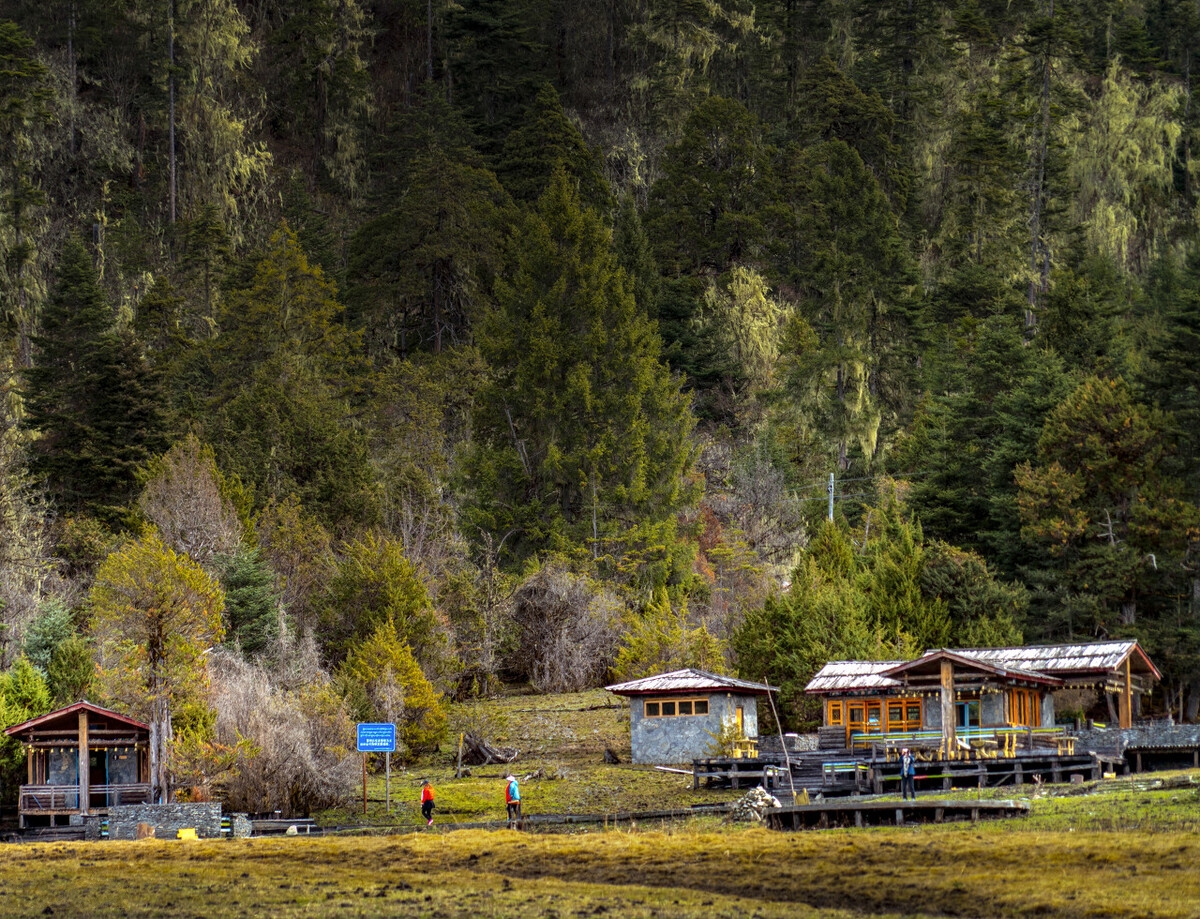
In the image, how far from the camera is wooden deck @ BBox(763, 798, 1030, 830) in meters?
38.3

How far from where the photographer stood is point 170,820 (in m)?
44.2

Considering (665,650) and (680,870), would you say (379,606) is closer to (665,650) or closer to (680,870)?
(665,650)

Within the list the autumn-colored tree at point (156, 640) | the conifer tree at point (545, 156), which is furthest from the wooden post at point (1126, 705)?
the conifer tree at point (545, 156)

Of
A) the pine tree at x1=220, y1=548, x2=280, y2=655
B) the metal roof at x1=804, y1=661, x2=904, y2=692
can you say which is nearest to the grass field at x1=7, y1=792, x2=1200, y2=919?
the metal roof at x1=804, y1=661, x2=904, y2=692

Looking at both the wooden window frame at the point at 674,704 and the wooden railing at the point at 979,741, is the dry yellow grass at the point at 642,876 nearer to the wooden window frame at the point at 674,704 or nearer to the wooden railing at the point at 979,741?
the wooden railing at the point at 979,741

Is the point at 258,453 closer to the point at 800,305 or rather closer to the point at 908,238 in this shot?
the point at 800,305

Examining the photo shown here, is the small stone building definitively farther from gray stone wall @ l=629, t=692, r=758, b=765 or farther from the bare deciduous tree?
the bare deciduous tree

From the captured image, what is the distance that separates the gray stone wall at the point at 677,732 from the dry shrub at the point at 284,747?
10120mm

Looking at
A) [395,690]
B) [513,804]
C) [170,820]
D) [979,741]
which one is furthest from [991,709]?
[170,820]

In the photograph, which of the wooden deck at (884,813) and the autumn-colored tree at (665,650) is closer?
the wooden deck at (884,813)

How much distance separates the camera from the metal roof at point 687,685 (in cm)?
5628

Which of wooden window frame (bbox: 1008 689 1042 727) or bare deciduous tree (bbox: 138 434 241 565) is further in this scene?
bare deciduous tree (bbox: 138 434 241 565)

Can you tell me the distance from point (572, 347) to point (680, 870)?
54177 millimetres

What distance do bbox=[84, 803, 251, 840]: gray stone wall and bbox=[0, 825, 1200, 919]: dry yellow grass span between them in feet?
16.1
